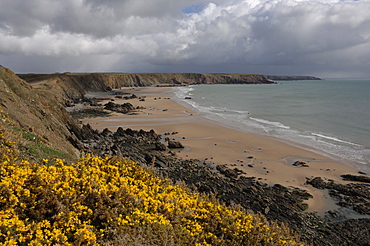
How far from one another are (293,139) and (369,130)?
13920 mm

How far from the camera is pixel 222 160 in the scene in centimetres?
2355

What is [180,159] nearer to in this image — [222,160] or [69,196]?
[222,160]

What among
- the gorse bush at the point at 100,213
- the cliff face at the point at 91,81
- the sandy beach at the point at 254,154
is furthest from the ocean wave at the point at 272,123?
the cliff face at the point at 91,81

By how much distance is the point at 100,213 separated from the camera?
248 inches

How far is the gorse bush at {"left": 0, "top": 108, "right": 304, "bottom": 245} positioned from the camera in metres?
5.40

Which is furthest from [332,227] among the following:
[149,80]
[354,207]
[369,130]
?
[149,80]

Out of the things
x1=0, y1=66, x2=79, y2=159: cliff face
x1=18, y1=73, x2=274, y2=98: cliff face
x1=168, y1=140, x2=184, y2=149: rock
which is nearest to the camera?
x1=0, y1=66, x2=79, y2=159: cliff face

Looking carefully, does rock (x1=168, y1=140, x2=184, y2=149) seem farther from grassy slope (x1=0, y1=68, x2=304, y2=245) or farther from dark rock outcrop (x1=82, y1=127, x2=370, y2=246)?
grassy slope (x1=0, y1=68, x2=304, y2=245)

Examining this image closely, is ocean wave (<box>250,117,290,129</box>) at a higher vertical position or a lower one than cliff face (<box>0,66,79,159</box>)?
lower

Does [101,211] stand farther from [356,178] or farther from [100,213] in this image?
[356,178]

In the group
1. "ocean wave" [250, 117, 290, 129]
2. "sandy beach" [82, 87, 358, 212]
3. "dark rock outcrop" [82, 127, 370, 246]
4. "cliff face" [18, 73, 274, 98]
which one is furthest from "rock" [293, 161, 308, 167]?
"cliff face" [18, 73, 274, 98]

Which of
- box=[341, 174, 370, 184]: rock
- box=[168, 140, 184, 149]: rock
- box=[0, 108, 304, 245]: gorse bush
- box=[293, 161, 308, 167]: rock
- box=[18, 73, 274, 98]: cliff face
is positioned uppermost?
box=[18, 73, 274, 98]: cliff face

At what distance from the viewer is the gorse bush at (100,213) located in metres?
5.40

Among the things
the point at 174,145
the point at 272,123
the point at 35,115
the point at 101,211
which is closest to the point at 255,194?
the point at 174,145
